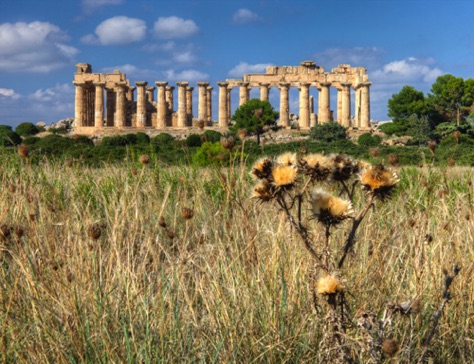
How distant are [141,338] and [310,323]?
2.59 feet

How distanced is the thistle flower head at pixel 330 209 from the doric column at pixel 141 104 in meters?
60.5

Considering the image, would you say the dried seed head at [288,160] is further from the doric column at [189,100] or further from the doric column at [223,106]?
the doric column at [189,100]

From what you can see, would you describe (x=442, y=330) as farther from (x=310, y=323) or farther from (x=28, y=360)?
A: (x=28, y=360)

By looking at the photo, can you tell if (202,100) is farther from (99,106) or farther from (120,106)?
(99,106)

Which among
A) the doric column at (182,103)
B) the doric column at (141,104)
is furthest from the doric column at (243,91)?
the doric column at (141,104)

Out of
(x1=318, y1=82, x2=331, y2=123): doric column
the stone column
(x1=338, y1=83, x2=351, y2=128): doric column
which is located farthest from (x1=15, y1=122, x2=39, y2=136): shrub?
(x1=338, y1=83, x2=351, y2=128): doric column

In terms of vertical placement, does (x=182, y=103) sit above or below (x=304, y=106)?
above

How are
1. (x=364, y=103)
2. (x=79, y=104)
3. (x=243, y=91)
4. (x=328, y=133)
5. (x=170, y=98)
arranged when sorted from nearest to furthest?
(x=328, y=133) < (x=364, y=103) < (x=243, y=91) < (x=79, y=104) < (x=170, y=98)

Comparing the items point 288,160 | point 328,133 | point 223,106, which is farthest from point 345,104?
point 288,160

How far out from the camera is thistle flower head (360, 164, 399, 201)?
1894 mm

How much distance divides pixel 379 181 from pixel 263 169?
404 millimetres

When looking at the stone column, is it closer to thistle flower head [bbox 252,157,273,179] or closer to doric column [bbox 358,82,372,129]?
doric column [bbox 358,82,372,129]

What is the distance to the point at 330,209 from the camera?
1.90 m

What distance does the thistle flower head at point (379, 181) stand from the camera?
189 centimetres
